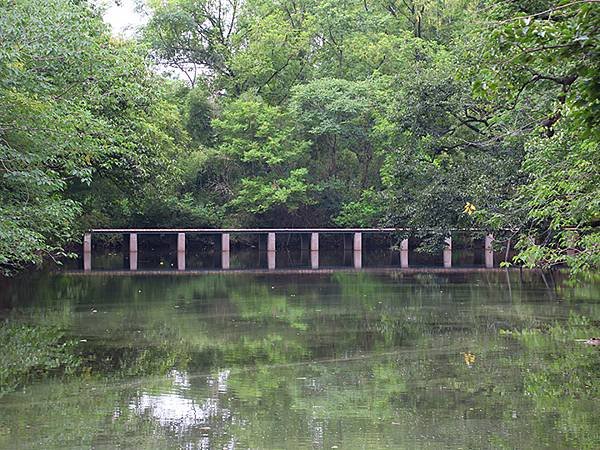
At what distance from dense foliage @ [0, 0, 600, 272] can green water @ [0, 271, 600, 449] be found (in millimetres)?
1417

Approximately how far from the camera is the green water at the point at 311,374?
775 centimetres

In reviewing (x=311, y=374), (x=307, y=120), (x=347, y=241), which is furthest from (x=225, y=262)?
(x=311, y=374)

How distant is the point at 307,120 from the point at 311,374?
89.8 feet

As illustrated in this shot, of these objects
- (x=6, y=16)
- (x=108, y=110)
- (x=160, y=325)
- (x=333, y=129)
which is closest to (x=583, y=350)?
(x=160, y=325)

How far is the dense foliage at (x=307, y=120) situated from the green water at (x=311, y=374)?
142 cm

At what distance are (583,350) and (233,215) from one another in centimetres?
2730

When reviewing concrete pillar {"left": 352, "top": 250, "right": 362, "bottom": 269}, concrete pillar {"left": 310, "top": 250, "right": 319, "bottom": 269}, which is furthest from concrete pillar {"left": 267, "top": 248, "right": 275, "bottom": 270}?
concrete pillar {"left": 352, "top": 250, "right": 362, "bottom": 269}

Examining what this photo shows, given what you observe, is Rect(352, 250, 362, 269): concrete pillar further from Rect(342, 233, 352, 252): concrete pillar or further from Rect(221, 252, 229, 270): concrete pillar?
Rect(342, 233, 352, 252): concrete pillar

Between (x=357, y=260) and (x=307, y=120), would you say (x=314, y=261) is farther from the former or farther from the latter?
(x=307, y=120)

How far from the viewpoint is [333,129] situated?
1442 inches

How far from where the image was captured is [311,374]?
10508 millimetres

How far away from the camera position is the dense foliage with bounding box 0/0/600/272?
1047 centimetres

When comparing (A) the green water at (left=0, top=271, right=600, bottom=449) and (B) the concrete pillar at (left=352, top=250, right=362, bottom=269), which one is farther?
(B) the concrete pillar at (left=352, top=250, right=362, bottom=269)

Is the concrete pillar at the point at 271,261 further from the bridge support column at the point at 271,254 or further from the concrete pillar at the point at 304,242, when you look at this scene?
the concrete pillar at the point at 304,242
